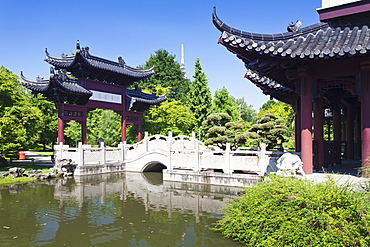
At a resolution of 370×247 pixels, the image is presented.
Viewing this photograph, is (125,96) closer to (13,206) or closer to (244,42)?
(13,206)

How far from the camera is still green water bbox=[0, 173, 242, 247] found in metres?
6.80

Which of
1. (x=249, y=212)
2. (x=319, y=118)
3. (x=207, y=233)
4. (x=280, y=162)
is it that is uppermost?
(x=319, y=118)

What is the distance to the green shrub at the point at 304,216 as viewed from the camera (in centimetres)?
461

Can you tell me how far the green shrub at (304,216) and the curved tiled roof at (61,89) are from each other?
14.4 meters

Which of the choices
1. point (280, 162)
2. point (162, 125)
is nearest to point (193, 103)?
point (162, 125)

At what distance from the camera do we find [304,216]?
500 cm

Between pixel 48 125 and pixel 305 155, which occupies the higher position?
pixel 48 125

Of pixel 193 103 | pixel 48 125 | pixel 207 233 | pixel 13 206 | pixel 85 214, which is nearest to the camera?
pixel 207 233

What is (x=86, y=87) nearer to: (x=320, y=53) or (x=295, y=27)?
(x=295, y=27)

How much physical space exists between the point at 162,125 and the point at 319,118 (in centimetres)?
2050

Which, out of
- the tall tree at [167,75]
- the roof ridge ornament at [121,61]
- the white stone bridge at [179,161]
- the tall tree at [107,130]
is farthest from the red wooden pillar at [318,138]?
the tall tree at [167,75]

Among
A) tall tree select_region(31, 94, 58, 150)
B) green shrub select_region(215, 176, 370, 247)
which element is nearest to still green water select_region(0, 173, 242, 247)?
green shrub select_region(215, 176, 370, 247)

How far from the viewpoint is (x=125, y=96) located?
22.8 metres

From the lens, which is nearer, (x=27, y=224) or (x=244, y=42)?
(x=244, y=42)
